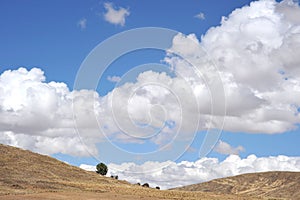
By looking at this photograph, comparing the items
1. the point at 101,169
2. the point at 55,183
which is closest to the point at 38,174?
the point at 55,183

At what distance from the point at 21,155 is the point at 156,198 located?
2925 inches

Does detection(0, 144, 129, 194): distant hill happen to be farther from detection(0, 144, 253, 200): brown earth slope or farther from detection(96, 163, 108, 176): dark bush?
detection(96, 163, 108, 176): dark bush

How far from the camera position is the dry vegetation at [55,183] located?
90875 millimetres

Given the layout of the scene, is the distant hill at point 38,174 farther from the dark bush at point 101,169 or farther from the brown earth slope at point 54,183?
the dark bush at point 101,169

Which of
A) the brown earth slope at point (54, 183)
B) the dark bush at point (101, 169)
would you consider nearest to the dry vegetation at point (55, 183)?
the brown earth slope at point (54, 183)

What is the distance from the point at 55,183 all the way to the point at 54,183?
0.47 m

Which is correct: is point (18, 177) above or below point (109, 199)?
above

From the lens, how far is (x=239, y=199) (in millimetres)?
105000

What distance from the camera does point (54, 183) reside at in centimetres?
11600

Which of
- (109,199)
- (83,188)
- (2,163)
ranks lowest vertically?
(109,199)

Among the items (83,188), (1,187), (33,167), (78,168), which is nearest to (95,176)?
(78,168)

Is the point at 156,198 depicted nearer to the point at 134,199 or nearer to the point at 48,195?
the point at 134,199

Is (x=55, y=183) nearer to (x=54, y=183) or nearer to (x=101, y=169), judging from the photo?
(x=54, y=183)

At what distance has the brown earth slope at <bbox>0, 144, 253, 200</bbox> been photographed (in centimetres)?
9062
